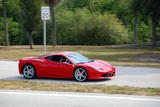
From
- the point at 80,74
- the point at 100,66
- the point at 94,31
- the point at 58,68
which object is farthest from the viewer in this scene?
the point at 94,31

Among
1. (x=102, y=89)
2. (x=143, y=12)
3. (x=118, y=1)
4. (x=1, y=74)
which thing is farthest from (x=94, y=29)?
(x=102, y=89)

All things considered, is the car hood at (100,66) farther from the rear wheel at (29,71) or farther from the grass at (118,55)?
the grass at (118,55)

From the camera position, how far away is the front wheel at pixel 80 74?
13.0m

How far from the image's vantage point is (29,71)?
46.1 ft

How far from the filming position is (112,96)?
916cm

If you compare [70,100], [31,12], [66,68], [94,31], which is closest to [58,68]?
[66,68]

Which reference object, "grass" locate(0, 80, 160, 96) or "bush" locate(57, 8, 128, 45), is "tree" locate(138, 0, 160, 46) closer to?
"grass" locate(0, 80, 160, 96)

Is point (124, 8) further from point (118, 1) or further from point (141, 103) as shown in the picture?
point (141, 103)

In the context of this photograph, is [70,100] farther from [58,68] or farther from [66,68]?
[58,68]

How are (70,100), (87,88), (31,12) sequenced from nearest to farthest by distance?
1. (70,100)
2. (87,88)
3. (31,12)

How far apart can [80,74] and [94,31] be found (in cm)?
4104

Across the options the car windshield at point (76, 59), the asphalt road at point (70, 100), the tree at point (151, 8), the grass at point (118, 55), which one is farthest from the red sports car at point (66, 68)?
the tree at point (151, 8)

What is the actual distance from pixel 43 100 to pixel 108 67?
17.3 ft

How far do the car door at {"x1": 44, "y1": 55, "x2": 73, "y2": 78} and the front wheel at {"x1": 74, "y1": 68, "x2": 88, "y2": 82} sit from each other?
0.29m
